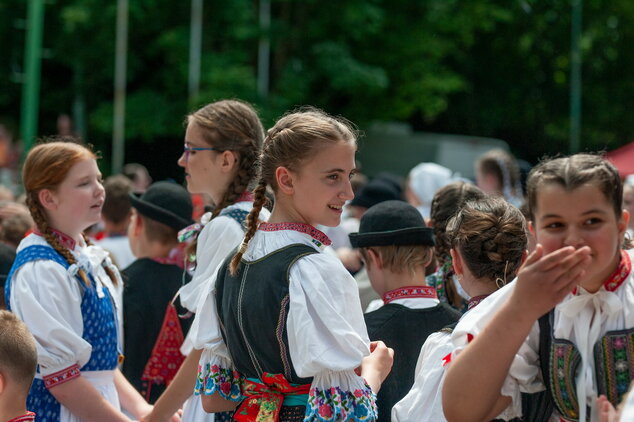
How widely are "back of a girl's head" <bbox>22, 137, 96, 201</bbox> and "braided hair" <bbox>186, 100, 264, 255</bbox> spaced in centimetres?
53

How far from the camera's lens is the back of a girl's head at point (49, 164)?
3594 millimetres

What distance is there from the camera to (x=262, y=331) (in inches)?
100

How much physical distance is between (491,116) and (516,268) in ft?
60.2

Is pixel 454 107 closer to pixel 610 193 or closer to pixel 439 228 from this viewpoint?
pixel 439 228

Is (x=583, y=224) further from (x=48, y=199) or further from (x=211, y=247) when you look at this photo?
(x=48, y=199)

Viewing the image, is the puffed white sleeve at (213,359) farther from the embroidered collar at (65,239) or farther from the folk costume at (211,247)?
the embroidered collar at (65,239)

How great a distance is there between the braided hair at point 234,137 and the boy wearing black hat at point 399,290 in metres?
0.54

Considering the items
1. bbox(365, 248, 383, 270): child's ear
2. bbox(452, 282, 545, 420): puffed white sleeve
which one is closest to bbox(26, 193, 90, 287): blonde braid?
bbox(365, 248, 383, 270): child's ear

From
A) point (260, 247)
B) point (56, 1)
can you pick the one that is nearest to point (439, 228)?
point (260, 247)

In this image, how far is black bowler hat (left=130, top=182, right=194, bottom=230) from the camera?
454 cm

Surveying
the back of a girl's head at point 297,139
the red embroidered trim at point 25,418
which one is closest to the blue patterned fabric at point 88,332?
the red embroidered trim at point 25,418

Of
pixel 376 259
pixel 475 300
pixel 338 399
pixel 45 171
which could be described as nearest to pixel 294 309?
pixel 338 399

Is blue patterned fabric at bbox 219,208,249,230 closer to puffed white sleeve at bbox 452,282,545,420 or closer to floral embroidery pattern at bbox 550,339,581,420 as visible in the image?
puffed white sleeve at bbox 452,282,545,420

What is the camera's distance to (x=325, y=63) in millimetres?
16594
